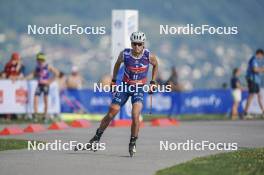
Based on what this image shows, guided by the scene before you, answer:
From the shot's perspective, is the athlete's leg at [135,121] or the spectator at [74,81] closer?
the athlete's leg at [135,121]

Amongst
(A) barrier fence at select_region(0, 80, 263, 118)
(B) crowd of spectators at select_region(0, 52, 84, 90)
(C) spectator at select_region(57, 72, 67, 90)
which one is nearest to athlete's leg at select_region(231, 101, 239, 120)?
(A) barrier fence at select_region(0, 80, 263, 118)

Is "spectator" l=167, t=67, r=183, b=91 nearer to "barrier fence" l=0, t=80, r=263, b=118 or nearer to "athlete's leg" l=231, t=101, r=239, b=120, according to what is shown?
"barrier fence" l=0, t=80, r=263, b=118

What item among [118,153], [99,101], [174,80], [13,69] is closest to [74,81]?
[99,101]

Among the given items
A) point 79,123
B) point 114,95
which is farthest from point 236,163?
point 79,123

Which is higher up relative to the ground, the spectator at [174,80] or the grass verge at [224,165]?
the spectator at [174,80]

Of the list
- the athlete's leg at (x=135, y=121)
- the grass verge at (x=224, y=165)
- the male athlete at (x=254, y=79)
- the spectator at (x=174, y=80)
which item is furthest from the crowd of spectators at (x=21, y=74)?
the grass verge at (x=224, y=165)

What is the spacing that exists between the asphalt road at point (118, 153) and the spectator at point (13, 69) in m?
5.27

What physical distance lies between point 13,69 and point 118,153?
42.9ft

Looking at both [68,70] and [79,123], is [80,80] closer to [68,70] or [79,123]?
[68,70]

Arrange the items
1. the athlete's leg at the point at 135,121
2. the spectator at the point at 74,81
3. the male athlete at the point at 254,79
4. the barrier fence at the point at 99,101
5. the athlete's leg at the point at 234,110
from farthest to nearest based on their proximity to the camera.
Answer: the spectator at the point at 74,81 → the athlete's leg at the point at 234,110 → the male athlete at the point at 254,79 → the barrier fence at the point at 99,101 → the athlete's leg at the point at 135,121

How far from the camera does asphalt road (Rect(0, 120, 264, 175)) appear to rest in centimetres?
1435

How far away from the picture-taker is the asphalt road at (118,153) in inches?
565

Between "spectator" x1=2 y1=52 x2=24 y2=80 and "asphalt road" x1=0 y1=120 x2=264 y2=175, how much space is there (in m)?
5.27

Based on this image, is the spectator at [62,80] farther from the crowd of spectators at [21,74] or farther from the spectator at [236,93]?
the spectator at [236,93]
